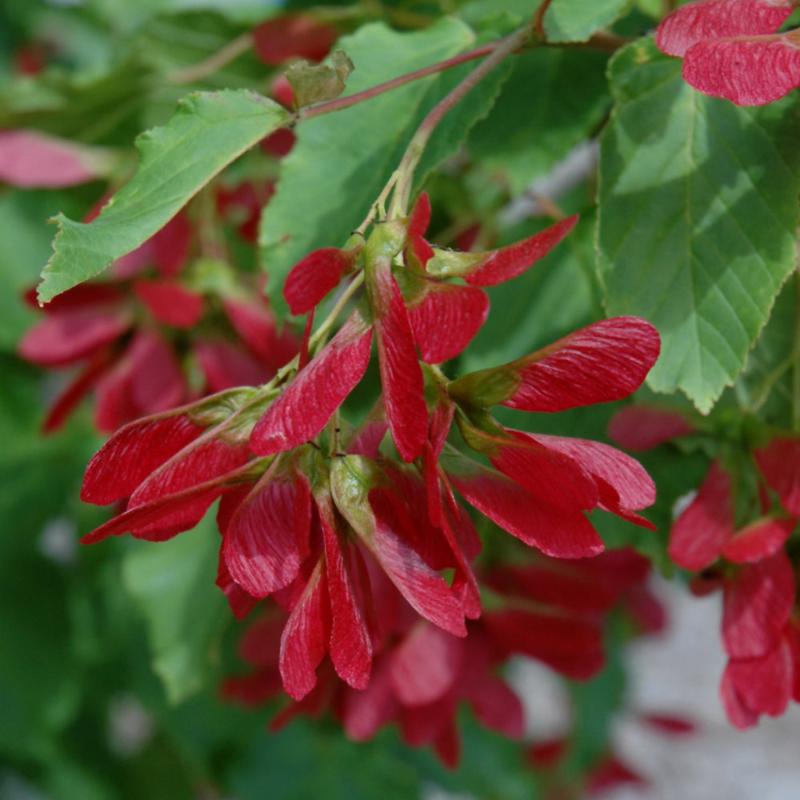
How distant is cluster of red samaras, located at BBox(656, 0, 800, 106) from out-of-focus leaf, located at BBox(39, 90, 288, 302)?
0.14 m

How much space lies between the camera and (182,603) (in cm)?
75

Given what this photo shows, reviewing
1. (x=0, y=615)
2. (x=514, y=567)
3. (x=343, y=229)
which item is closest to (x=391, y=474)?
(x=343, y=229)

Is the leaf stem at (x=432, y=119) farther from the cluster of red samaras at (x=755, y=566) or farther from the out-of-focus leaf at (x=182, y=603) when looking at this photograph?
the out-of-focus leaf at (x=182, y=603)

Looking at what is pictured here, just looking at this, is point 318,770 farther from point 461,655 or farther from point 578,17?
point 578,17

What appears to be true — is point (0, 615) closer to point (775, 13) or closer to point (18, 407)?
point (18, 407)

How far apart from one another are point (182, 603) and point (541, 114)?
→ 0.37 meters

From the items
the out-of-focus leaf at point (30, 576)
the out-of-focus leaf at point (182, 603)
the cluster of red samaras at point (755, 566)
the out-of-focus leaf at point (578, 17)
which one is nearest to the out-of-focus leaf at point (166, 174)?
the out-of-focus leaf at point (578, 17)

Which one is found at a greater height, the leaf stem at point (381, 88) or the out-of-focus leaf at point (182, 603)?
the leaf stem at point (381, 88)

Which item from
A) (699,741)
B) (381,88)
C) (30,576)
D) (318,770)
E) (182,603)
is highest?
(381,88)

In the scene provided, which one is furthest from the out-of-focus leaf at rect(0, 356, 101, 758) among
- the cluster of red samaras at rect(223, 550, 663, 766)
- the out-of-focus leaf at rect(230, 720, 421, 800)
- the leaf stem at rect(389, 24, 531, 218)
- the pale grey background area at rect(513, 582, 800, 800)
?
the pale grey background area at rect(513, 582, 800, 800)

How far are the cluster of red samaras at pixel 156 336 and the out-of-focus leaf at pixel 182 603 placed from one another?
114 mm

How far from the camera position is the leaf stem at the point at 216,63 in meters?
0.77

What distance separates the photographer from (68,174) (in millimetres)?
768

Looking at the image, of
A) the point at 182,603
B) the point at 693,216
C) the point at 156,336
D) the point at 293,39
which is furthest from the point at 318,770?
the point at 693,216
